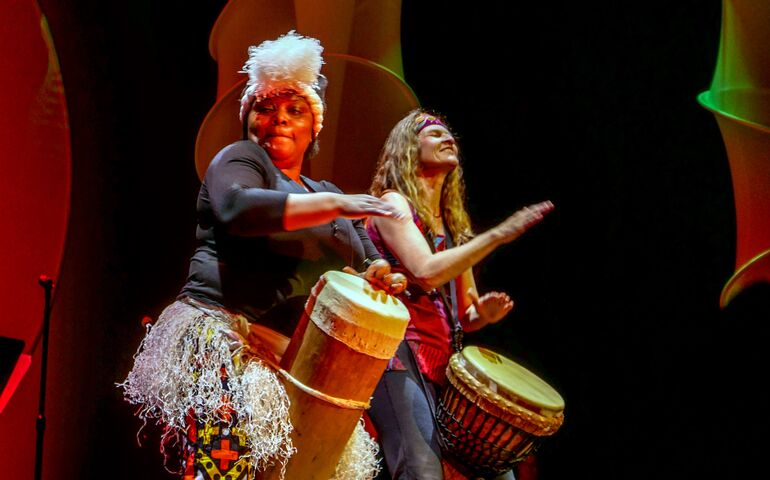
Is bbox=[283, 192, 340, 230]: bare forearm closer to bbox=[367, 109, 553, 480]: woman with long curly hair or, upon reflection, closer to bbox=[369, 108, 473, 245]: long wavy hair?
bbox=[367, 109, 553, 480]: woman with long curly hair

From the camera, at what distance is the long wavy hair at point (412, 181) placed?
241 cm

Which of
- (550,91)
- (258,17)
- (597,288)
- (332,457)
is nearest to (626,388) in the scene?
(597,288)

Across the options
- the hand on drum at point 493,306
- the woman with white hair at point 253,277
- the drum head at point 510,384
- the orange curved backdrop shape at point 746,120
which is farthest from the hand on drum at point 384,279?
the orange curved backdrop shape at point 746,120

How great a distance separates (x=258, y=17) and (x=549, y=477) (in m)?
2.25

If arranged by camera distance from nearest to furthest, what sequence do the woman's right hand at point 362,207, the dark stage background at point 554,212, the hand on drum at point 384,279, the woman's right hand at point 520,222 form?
the woman's right hand at point 362,207 < the hand on drum at point 384,279 < the woman's right hand at point 520,222 < the dark stage background at point 554,212

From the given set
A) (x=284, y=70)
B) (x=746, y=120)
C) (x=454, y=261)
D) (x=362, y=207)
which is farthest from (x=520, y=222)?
(x=746, y=120)

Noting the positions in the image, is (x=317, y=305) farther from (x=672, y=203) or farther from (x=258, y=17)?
(x=672, y=203)

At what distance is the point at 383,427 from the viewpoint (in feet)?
6.57

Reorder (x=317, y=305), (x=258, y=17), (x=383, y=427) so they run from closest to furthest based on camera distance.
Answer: (x=317, y=305) → (x=383, y=427) → (x=258, y=17)

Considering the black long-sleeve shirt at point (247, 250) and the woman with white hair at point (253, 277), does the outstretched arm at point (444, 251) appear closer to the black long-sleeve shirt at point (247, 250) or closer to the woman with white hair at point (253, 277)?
the woman with white hair at point (253, 277)

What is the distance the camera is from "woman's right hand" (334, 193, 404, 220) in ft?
5.25

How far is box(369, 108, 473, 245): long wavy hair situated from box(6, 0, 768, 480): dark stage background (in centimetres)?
38

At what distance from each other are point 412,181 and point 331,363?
3.16ft

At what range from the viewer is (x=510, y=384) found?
204 centimetres
